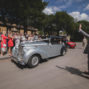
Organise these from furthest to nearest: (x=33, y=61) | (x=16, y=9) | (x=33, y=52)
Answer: (x=16, y=9) < (x=33, y=61) < (x=33, y=52)

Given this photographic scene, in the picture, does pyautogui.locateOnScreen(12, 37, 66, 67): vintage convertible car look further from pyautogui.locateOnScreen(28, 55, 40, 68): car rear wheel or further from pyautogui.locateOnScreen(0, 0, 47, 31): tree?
pyautogui.locateOnScreen(0, 0, 47, 31): tree

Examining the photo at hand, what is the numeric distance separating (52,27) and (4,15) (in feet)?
75.0

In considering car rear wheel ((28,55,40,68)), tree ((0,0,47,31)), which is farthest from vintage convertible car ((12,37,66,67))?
tree ((0,0,47,31))

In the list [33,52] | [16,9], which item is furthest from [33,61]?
[16,9]

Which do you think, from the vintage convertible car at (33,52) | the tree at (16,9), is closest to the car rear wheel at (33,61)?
the vintage convertible car at (33,52)

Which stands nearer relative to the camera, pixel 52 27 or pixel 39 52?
pixel 39 52

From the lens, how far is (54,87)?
2.54 metres

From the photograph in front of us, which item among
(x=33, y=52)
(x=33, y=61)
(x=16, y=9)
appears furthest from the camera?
(x=16, y=9)

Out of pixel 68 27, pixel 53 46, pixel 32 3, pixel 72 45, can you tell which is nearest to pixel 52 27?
pixel 68 27

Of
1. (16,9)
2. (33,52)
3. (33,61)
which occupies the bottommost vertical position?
(33,61)

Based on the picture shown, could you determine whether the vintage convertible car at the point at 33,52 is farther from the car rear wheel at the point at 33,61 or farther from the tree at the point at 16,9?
the tree at the point at 16,9

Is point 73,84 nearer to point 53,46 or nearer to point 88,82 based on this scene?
point 88,82

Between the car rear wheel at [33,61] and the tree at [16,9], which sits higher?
the tree at [16,9]

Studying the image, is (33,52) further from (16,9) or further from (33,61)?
(16,9)
